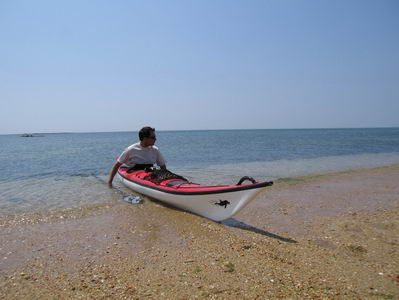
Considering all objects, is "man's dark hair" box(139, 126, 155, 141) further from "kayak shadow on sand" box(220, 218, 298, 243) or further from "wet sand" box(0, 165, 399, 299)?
"kayak shadow on sand" box(220, 218, 298, 243)

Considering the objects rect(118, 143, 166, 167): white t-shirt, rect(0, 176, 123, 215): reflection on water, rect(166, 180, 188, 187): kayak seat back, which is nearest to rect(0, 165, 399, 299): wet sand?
rect(166, 180, 188, 187): kayak seat back

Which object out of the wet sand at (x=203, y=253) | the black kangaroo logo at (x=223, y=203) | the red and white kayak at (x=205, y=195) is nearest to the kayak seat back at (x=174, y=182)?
the red and white kayak at (x=205, y=195)

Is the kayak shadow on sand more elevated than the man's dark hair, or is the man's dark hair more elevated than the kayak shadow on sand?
the man's dark hair

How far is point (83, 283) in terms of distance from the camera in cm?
325

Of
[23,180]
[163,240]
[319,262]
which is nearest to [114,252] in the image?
[163,240]

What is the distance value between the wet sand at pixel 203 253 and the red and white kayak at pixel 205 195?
0.77 feet

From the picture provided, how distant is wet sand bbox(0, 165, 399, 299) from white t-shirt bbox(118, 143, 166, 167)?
1.96 m

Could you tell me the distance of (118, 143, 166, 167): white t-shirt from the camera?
8.28 m

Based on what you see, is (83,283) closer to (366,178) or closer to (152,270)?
(152,270)

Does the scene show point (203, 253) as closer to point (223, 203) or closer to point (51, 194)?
point (223, 203)

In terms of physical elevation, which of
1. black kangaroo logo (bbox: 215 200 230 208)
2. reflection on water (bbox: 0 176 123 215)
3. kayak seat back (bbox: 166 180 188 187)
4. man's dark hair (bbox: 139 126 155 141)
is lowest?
reflection on water (bbox: 0 176 123 215)

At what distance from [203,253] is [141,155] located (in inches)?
196

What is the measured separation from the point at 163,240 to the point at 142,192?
332 cm

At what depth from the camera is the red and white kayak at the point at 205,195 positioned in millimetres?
4840
